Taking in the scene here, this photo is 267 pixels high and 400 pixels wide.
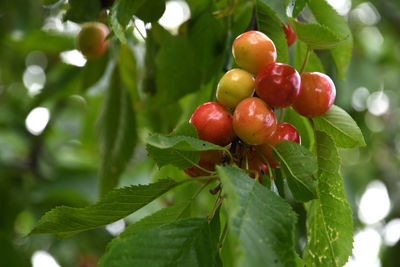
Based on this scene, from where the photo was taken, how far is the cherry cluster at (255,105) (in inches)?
31.1

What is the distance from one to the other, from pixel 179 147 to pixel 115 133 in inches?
32.7

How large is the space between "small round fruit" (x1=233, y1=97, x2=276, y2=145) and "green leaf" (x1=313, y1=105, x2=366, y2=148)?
6.2 inches

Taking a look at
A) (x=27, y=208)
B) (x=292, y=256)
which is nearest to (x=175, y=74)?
(x=292, y=256)

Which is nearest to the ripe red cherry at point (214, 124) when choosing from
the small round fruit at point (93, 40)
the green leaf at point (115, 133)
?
the green leaf at point (115, 133)

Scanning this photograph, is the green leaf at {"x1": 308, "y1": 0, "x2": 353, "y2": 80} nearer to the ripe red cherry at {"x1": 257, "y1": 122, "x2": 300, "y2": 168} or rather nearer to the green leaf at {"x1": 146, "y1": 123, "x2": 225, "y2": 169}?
the ripe red cherry at {"x1": 257, "y1": 122, "x2": 300, "y2": 168}

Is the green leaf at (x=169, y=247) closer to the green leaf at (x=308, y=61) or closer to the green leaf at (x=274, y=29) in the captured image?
the green leaf at (x=274, y=29)

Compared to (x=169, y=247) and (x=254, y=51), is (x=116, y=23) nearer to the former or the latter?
(x=254, y=51)

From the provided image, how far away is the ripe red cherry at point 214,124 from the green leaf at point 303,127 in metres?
0.22

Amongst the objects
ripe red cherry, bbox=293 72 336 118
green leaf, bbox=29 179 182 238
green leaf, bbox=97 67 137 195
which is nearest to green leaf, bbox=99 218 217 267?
green leaf, bbox=29 179 182 238

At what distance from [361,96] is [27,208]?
7.74ft

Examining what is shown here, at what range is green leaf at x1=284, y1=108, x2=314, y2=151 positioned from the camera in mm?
981

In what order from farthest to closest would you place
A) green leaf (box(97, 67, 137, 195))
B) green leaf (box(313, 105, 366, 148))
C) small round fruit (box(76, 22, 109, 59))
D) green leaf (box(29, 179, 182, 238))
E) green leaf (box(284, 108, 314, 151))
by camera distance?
small round fruit (box(76, 22, 109, 59))
green leaf (box(97, 67, 137, 195))
green leaf (box(284, 108, 314, 151))
green leaf (box(313, 105, 366, 148))
green leaf (box(29, 179, 182, 238))

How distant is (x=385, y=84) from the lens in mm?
3424

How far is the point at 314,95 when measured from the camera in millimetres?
850
